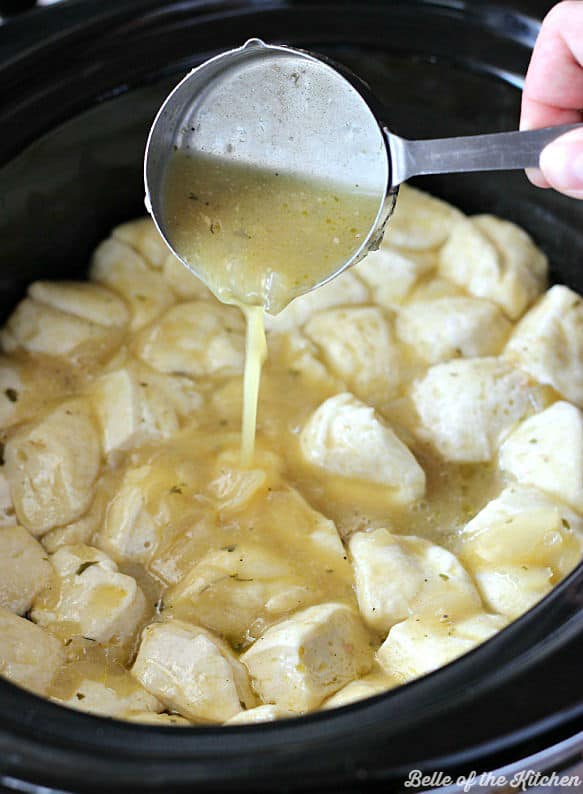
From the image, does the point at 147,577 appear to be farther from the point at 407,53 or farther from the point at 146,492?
the point at 407,53

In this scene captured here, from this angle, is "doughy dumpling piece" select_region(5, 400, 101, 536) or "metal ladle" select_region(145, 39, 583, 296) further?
"doughy dumpling piece" select_region(5, 400, 101, 536)

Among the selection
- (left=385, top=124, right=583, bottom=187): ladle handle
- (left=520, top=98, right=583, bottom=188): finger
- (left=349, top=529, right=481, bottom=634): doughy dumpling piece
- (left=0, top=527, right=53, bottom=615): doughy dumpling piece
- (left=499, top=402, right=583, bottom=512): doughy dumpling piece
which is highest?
(left=385, top=124, right=583, bottom=187): ladle handle

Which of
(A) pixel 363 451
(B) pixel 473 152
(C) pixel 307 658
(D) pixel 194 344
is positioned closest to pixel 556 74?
(B) pixel 473 152

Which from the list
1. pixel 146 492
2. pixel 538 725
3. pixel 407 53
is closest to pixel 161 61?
pixel 407 53

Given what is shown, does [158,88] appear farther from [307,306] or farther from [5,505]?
[5,505]

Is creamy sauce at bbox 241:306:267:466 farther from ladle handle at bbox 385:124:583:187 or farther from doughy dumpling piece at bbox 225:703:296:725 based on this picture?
doughy dumpling piece at bbox 225:703:296:725

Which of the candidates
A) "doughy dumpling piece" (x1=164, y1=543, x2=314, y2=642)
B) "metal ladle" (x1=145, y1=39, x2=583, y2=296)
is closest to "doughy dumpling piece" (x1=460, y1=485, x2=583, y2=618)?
"doughy dumpling piece" (x1=164, y1=543, x2=314, y2=642)
